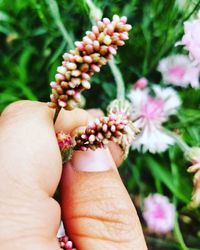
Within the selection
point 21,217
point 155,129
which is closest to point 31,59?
point 155,129

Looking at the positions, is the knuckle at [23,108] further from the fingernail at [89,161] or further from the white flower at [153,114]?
the white flower at [153,114]

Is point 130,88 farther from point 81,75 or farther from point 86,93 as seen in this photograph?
point 81,75

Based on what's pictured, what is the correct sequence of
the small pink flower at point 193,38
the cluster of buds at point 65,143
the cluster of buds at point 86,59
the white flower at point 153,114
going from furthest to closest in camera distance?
the white flower at point 153,114, the small pink flower at point 193,38, the cluster of buds at point 65,143, the cluster of buds at point 86,59

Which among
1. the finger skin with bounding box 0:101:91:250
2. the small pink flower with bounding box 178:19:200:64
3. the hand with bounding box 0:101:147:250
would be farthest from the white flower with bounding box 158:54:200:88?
the finger skin with bounding box 0:101:91:250

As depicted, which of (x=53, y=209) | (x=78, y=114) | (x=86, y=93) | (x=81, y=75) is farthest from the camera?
(x=86, y=93)

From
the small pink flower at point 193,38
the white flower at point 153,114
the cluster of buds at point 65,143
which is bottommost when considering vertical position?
the cluster of buds at point 65,143

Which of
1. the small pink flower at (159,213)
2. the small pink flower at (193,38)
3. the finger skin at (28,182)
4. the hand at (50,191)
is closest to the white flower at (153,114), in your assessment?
the small pink flower at (159,213)

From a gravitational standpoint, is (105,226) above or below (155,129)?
below
